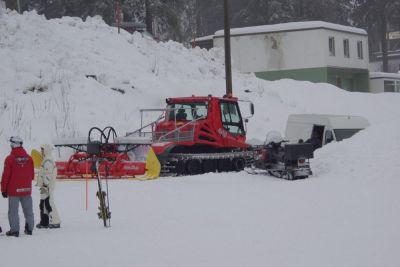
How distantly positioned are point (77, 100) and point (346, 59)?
26.4 meters

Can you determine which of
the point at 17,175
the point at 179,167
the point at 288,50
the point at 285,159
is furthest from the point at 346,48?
the point at 17,175

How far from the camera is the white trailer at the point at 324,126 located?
2473cm

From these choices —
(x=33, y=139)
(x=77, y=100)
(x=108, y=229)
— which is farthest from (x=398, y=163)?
(x=77, y=100)

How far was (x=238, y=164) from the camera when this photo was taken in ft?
75.3

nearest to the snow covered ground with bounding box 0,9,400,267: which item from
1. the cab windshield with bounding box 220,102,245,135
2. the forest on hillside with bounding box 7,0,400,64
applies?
the cab windshield with bounding box 220,102,245,135

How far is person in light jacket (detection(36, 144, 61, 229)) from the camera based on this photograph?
1238 cm

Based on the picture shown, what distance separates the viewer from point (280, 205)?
14.2 meters

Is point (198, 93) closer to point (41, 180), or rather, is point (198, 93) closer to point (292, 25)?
point (292, 25)

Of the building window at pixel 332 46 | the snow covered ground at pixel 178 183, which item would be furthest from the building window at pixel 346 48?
the snow covered ground at pixel 178 183

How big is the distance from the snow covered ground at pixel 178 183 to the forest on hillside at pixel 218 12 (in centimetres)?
1283

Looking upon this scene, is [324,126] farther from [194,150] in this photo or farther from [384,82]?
[384,82]

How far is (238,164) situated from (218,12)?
166 ft

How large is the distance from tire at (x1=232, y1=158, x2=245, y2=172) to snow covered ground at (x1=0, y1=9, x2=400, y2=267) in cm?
220

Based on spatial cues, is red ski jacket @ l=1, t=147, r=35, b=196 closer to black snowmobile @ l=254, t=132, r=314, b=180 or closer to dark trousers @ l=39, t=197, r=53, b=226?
dark trousers @ l=39, t=197, r=53, b=226
